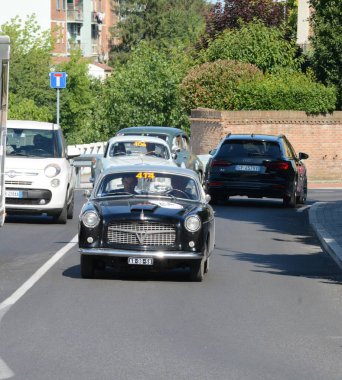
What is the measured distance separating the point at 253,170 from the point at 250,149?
60cm

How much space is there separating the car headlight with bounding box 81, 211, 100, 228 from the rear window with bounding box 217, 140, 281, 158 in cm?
→ 1529

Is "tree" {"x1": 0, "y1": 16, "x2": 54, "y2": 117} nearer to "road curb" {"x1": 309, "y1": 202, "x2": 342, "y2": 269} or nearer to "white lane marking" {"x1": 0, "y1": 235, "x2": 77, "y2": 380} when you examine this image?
"road curb" {"x1": 309, "y1": 202, "x2": 342, "y2": 269}

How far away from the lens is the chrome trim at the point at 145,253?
1603cm

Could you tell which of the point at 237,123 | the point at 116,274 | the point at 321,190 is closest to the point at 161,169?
the point at 116,274

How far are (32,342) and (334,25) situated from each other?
141 feet

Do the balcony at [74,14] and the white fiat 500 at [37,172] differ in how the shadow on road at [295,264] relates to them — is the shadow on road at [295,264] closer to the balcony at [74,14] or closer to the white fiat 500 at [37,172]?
the white fiat 500 at [37,172]

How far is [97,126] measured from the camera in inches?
2391

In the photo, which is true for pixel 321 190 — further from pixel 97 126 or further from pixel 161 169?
pixel 161 169

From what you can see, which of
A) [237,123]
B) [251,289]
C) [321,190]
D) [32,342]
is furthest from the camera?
[237,123]

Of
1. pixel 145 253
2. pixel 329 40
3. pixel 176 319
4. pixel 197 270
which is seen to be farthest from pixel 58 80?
pixel 176 319

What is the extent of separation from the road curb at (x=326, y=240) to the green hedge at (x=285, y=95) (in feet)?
69.9

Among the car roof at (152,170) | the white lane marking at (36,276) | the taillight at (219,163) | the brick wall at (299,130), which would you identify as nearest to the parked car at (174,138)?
the taillight at (219,163)

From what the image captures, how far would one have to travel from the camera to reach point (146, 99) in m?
58.7

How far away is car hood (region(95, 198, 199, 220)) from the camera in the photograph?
639 inches
